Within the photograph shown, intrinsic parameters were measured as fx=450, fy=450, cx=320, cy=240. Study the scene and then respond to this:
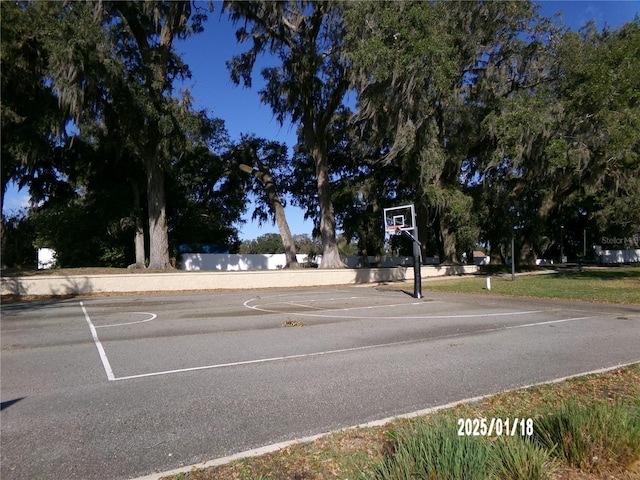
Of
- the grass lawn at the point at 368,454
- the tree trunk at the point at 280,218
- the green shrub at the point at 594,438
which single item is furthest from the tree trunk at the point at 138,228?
the green shrub at the point at 594,438

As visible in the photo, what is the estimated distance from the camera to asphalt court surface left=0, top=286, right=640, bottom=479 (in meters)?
4.30

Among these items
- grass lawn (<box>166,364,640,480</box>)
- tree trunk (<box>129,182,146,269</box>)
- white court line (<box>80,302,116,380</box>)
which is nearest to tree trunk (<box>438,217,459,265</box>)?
tree trunk (<box>129,182,146,269</box>)

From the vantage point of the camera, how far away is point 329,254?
32.0 m

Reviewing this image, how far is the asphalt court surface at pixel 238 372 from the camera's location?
14.1 ft

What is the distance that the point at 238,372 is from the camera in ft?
22.5

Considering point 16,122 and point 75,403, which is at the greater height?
point 16,122

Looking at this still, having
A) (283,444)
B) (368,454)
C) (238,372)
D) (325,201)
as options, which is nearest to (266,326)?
(238,372)

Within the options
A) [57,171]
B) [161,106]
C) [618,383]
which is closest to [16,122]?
[161,106]

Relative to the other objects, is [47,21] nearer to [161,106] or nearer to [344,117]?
[161,106]

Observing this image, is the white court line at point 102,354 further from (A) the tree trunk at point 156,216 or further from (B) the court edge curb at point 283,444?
(A) the tree trunk at point 156,216

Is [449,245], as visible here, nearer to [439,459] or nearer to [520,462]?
[520,462]

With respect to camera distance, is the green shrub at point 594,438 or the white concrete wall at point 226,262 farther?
the white concrete wall at point 226,262

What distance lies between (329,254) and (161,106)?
48.1ft
